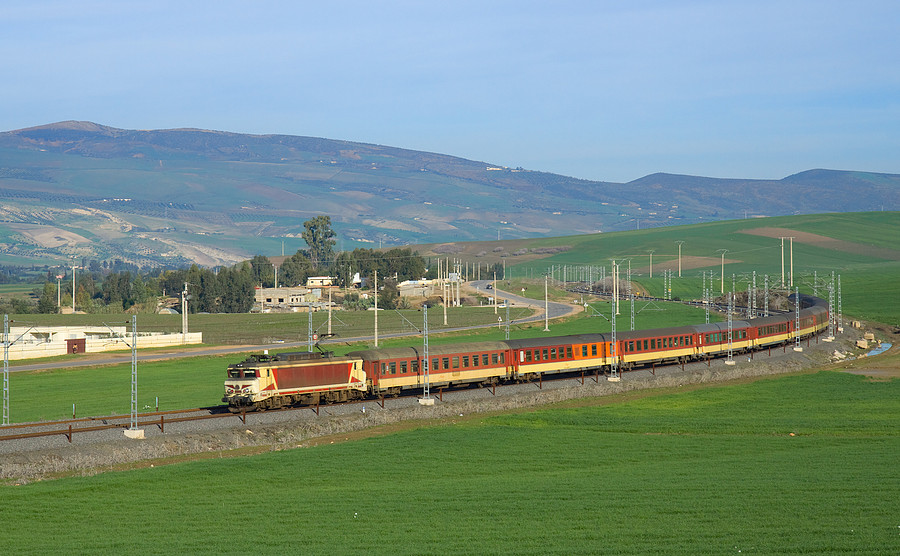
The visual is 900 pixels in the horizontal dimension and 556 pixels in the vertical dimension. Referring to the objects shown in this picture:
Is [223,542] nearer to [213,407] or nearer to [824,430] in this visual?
[213,407]

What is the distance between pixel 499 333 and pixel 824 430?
6869 cm

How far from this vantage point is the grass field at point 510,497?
85.0 ft

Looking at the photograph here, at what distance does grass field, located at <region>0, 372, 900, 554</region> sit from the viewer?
85.0 feet

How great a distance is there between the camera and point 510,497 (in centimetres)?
3141

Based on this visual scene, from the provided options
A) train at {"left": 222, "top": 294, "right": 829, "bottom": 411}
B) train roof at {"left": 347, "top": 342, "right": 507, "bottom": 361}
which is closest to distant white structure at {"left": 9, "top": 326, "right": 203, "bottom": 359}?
train roof at {"left": 347, "top": 342, "right": 507, "bottom": 361}

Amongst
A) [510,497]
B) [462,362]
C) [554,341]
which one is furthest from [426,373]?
[510,497]

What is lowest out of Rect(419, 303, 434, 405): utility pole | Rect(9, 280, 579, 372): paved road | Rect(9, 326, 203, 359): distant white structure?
Rect(9, 280, 579, 372): paved road

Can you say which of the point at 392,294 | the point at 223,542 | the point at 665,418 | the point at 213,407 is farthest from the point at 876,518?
the point at 392,294

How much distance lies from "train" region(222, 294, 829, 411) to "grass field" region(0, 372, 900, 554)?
6328 mm

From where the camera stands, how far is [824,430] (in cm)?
4728

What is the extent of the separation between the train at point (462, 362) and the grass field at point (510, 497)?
6328 millimetres

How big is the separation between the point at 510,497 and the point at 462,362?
2869 cm

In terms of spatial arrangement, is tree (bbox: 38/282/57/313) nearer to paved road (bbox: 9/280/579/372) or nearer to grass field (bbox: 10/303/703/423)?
paved road (bbox: 9/280/579/372)

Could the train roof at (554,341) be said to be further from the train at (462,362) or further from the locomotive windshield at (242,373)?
the locomotive windshield at (242,373)
